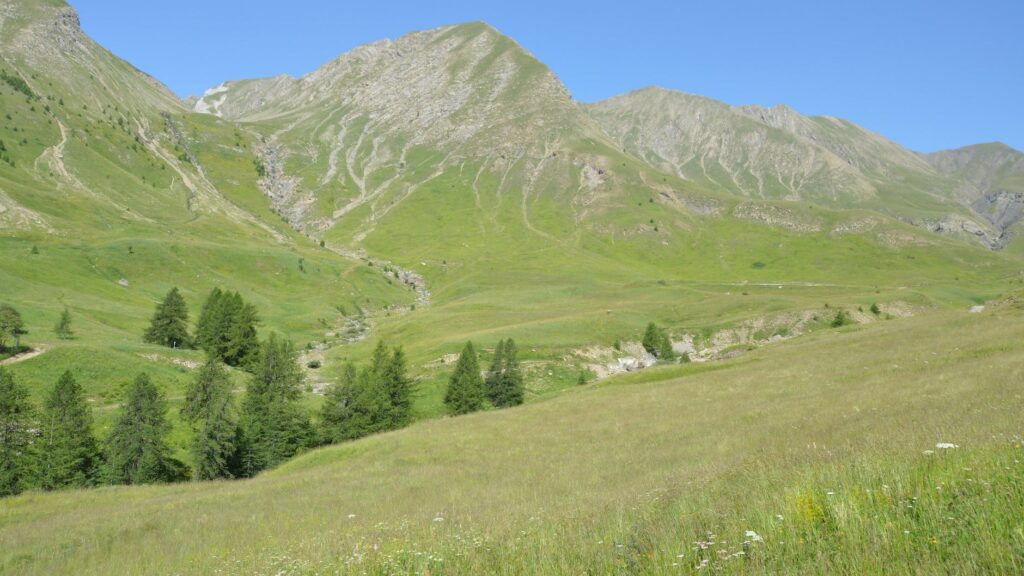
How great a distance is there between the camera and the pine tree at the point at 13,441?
3266 cm

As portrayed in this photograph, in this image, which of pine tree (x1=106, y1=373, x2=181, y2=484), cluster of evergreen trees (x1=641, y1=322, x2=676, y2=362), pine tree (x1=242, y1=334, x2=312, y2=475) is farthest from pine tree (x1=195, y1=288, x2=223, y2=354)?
cluster of evergreen trees (x1=641, y1=322, x2=676, y2=362)

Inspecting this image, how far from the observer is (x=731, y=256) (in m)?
199

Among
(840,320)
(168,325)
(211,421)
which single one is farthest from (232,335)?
(840,320)

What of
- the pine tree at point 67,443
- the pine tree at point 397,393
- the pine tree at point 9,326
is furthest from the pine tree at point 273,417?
the pine tree at point 9,326

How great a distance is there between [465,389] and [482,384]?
3428 mm

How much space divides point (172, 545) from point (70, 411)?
30104 millimetres

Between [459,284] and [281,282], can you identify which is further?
[459,284]

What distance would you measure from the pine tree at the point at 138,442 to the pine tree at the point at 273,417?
21.1 ft

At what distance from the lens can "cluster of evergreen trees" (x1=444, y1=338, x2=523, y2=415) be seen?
175 ft

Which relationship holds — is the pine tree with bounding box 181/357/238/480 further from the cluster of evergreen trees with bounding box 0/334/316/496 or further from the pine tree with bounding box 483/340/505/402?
the pine tree with bounding box 483/340/505/402

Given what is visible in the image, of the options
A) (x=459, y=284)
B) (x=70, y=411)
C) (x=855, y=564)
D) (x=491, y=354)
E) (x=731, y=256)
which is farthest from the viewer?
(x=731, y=256)

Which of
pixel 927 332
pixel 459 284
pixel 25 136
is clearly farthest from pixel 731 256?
pixel 25 136

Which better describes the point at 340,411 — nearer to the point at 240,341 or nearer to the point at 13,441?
the point at 13,441

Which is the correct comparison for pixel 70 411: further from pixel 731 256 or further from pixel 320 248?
pixel 731 256
